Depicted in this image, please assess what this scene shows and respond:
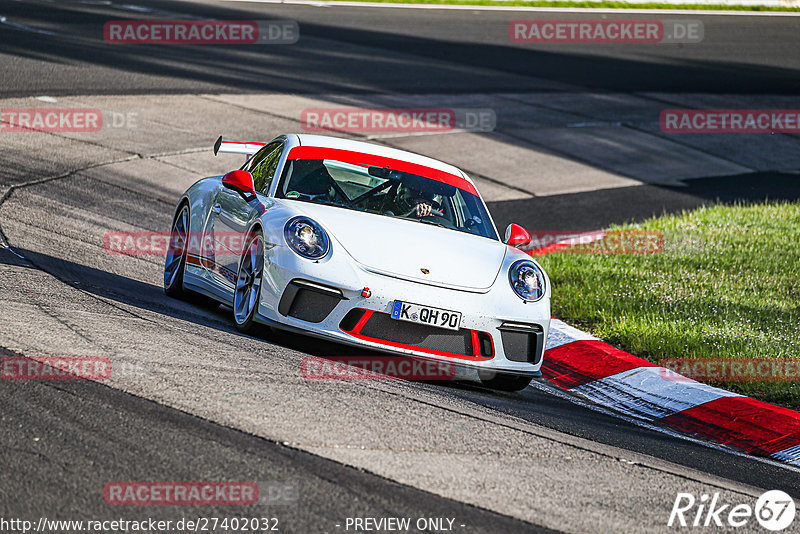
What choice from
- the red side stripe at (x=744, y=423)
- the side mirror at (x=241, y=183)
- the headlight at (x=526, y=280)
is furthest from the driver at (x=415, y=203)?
the red side stripe at (x=744, y=423)

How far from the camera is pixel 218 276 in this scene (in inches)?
298

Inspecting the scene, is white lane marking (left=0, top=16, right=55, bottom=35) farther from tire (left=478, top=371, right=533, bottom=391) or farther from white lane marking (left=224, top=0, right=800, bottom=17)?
tire (left=478, top=371, right=533, bottom=391)

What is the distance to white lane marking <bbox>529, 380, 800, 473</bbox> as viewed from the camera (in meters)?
6.26

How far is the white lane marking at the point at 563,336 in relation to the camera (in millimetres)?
8305

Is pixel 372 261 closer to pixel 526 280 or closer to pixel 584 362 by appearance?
pixel 526 280

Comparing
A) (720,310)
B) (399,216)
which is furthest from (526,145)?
(399,216)

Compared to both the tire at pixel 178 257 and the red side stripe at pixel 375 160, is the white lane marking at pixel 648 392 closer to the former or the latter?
the red side stripe at pixel 375 160

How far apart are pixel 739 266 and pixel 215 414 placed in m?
6.73

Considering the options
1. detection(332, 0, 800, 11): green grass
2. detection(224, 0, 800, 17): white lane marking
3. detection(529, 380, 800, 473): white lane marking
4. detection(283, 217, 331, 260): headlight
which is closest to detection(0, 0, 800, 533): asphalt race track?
detection(529, 380, 800, 473): white lane marking

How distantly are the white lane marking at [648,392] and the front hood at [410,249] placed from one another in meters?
1.17

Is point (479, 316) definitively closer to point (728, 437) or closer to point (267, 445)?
point (728, 437)

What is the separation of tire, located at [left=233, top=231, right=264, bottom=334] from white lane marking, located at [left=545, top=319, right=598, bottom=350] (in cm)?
247

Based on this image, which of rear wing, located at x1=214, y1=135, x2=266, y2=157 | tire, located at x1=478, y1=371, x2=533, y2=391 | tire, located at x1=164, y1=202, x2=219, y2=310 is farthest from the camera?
rear wing, located at x1=214, y1=135, x2=266, y2=157

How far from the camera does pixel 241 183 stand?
7359 mm
